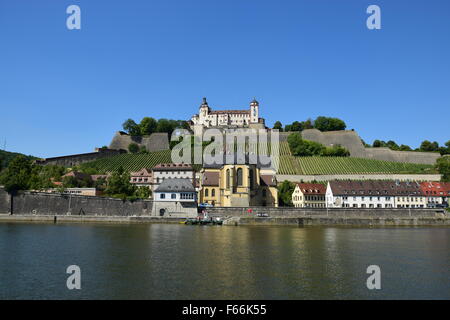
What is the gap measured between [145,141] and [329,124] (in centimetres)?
6089

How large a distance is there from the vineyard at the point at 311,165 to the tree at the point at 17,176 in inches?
778

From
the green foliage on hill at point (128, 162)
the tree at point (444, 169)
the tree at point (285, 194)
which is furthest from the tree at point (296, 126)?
the tree at point (285, 194)

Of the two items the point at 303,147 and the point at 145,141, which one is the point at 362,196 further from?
the point at 145,141

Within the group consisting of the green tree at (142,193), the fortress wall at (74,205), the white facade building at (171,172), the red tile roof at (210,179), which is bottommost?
the fortress wall at (74,205)

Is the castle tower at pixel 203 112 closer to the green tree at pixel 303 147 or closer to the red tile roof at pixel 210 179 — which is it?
the green tree at pixel 303 147

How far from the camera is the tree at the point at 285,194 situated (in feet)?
235

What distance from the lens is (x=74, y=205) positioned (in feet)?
197

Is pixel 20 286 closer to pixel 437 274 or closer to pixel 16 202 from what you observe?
pixel 437 274

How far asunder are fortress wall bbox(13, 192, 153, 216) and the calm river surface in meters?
25.7

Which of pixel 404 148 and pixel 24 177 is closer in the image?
pixel 24 177

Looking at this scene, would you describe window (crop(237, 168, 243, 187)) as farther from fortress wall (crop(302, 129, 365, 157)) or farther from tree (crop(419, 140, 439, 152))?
tree (crop(419, 140, 439, 152))

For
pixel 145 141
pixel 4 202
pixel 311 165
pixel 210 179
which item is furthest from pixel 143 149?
pixel 4 202

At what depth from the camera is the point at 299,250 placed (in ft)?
92.4
